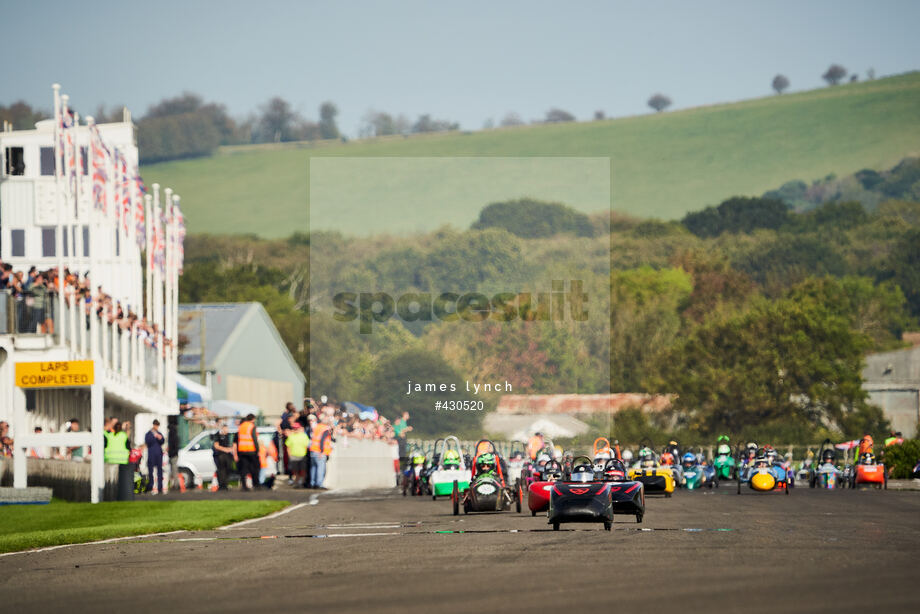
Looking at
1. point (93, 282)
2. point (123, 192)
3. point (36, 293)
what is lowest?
point (36, 293)

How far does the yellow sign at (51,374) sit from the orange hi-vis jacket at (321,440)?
27.7 feet

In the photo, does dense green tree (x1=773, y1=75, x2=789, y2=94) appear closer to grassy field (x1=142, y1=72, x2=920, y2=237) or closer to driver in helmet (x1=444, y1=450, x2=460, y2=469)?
grassy field (x1=142, y1=72, x2=920, y2=237)

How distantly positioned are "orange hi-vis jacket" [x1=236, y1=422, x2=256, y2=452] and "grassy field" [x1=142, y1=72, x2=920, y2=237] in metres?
106

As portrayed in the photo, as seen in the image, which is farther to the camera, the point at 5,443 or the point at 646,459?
the point at 646,459

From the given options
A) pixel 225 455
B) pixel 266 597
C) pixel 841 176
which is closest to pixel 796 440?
pixel 225 455

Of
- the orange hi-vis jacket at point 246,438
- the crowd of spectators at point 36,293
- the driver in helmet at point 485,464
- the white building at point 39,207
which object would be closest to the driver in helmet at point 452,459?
the driver in helmet at point 485,464

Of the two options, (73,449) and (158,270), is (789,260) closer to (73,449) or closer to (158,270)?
(158,270)

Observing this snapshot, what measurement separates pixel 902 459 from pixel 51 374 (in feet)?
77.8

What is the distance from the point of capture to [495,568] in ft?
47.0

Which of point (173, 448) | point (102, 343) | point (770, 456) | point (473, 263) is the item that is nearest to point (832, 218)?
point (473, 263)

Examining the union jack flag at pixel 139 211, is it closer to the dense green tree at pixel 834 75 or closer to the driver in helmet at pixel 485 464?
the driver in helmet at pixel 485 464

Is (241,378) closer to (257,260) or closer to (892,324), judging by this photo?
(257,260)

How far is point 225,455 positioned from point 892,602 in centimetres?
2927

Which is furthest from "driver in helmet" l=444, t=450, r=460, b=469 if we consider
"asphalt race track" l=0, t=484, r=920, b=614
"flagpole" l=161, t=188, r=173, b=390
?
"flagpole" l=161, t=188, r=173, b=390
